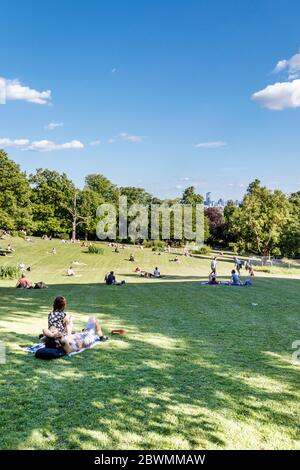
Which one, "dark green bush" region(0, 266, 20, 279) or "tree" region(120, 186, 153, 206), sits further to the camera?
"tree" region(120, 186, 153, 206)

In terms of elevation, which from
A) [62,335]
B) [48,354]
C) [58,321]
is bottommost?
[48,354]

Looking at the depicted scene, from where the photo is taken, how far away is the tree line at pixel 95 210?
55.5 m

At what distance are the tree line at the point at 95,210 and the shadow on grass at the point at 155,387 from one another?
145 ft

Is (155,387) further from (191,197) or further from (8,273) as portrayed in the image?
(191,197)

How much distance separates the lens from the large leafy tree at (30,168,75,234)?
274 ft

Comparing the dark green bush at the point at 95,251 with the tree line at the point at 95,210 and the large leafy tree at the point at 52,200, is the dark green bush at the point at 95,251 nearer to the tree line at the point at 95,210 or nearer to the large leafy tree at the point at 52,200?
the tree line at the point at 95,210

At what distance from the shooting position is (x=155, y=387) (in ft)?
25.0

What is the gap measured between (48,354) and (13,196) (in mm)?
48956

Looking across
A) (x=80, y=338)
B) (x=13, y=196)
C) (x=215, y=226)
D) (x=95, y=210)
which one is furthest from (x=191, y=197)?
(x=80, y=338)

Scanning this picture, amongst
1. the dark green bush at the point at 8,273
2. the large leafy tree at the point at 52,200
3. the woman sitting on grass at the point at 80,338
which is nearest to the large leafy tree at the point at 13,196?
the dark green bush at the point at 8,273

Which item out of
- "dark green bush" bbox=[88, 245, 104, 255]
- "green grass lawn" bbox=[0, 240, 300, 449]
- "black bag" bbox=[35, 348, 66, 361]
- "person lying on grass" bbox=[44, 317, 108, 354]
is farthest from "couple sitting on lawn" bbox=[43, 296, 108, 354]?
"dark green bush" bbox=[88, 245, 104, 255]

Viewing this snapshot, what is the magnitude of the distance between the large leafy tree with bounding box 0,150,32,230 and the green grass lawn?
1598 inches

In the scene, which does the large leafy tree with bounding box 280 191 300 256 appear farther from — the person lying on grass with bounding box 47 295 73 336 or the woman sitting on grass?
the person lying on grass with bounding box 47 295 73 336

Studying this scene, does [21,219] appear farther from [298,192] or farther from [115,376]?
[298,192]
